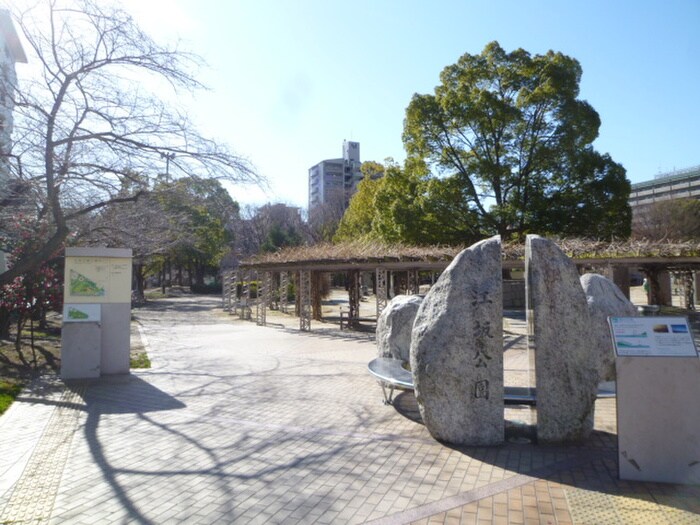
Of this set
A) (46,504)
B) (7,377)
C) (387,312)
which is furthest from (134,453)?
(7,377)

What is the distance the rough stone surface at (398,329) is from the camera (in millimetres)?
8805

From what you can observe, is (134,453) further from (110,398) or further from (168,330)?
(168,330)

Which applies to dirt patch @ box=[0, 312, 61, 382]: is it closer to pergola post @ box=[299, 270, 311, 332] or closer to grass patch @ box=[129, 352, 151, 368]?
grass patch @ box=[129, 352, 151, 368]

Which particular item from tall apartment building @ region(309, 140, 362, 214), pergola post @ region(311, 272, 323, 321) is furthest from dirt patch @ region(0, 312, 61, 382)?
tall apartment building @ region(309, 140, 362, 214)

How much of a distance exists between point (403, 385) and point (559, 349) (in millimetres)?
1966

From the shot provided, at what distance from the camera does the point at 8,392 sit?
26.4ft

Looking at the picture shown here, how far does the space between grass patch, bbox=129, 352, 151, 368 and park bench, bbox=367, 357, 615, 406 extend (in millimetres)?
5606

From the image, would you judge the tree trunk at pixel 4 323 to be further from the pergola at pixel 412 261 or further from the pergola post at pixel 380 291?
the pergola post at pixel 380 291

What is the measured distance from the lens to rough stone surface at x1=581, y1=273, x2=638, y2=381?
27.0 ft

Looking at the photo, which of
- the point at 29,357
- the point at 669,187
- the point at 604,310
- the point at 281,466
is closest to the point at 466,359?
the point at 281,466

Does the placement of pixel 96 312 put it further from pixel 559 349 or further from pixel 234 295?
pixel 234 295

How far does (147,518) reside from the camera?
3.83m

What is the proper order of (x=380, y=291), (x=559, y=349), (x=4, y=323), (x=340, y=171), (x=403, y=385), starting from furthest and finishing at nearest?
(x=340, y=171) < (x=380, y=291) < (x=4, y=323) < (x=403, y=385) < (x=559, y=349)

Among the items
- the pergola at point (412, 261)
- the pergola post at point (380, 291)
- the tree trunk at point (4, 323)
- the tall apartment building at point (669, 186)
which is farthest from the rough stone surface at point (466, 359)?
the tall apartment building at point (669, 186)
